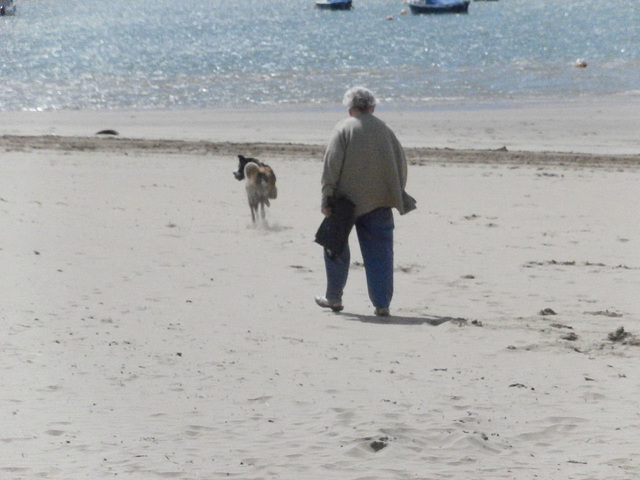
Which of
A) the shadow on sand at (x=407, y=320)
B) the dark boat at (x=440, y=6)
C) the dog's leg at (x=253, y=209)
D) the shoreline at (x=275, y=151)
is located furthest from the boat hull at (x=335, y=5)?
the shadow on sand at (x=407, y=320)

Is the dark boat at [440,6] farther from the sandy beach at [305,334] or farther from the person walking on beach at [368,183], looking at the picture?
the person walking on beach at [368,183]

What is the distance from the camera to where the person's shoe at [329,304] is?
7.82 m

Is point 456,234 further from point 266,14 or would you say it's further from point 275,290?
point 266,14

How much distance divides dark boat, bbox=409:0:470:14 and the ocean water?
1.41 meters

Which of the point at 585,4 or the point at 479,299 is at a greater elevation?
the point at 585,4

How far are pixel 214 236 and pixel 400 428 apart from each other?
5451 millimetres

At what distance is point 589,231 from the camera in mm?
10664

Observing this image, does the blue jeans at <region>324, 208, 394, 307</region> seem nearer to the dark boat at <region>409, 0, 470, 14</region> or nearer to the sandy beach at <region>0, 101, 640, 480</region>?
the sandy beach at <region>0, 101, 640, 480</region>

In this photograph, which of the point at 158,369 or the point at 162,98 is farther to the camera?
the point at 162,98

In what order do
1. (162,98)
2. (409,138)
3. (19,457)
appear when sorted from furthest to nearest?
(162,98), (409,138), (19,457)

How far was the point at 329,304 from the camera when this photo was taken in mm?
7820

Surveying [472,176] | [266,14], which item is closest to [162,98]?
[472,176]

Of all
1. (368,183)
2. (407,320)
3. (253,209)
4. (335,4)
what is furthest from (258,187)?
(335,4)

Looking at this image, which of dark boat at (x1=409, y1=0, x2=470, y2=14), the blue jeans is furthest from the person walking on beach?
dark boat at (x1=409, y1=0, x2=470, y2=14)
